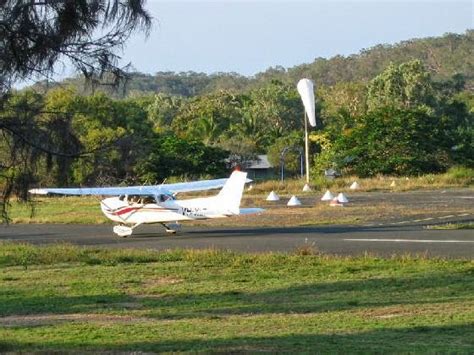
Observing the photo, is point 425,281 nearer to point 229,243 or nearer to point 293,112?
point 229,243

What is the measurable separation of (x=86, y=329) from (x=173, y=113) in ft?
318

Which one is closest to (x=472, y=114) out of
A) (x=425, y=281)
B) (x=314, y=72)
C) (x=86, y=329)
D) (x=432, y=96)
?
(x=432, y=96)

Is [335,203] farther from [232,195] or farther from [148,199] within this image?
[148,199]

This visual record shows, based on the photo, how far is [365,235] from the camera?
29.4 metres

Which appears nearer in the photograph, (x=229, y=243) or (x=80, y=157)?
(x=80, y=157)

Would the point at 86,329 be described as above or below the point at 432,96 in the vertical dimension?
below

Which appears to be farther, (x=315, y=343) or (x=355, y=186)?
(x=355, y=186)

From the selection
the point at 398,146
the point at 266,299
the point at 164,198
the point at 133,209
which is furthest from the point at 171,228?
the point at 398,146

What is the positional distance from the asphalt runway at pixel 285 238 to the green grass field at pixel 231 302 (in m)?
1.98

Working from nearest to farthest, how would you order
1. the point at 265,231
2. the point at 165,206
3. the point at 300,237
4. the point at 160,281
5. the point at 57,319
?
1. the point at 57,319
2. the point at 160,281
3. the point at 300,237
4. the point at 165,206
5. the point at 265,231

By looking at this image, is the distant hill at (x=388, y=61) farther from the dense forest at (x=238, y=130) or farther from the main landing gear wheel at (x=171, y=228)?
the main landing gear wheel at (x=171, y=228)

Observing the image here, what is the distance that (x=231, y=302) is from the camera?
680 inches

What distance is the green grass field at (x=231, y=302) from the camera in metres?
12.7

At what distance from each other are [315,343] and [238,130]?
80.4 metres
